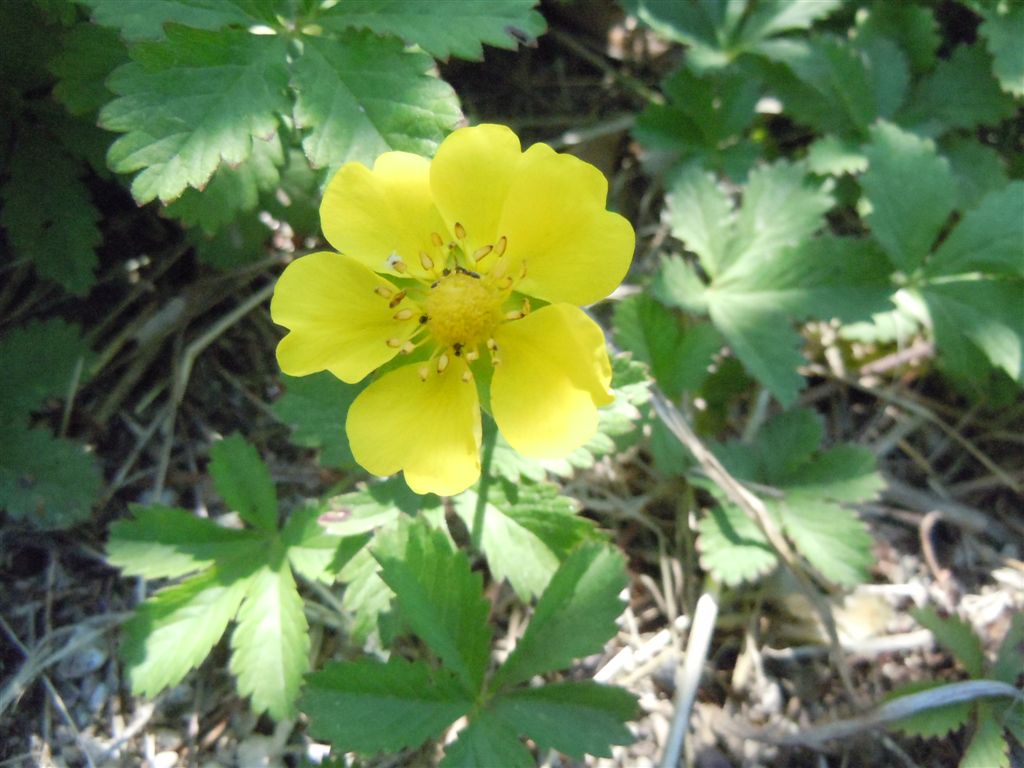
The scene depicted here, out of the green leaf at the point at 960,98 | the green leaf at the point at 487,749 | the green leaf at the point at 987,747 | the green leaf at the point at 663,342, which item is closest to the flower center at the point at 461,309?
the green leaf at the point at 663,342

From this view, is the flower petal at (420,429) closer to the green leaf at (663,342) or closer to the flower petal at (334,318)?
the flower petal at (334,318)

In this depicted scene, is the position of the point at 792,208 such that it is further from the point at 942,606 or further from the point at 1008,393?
the point at 942,606

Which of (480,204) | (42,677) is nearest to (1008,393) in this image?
(480,204)

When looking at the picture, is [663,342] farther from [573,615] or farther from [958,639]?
[958,639]

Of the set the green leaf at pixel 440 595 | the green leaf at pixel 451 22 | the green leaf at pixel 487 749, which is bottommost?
the green leaf at pixel 487 749

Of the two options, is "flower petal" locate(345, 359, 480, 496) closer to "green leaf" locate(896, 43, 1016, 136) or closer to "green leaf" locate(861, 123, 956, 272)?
"green leaf" locate(861, 123, 956, 272)

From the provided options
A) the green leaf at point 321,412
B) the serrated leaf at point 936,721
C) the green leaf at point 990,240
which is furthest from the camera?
the green leaf at point 990,240
